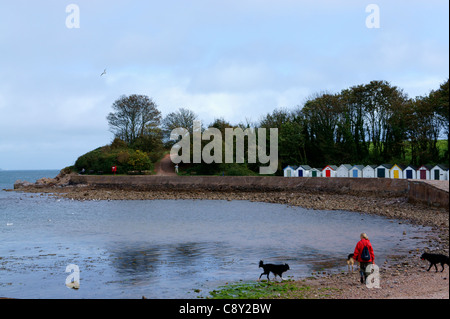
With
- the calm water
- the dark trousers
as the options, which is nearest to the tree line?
the calm water

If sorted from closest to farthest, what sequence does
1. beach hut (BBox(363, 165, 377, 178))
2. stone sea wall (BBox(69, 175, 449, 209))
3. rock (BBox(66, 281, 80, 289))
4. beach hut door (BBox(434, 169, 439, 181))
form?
1. rock (BBox(66, 281, 80, 289))
2. stone sea wall (BBox(69, 175, 449, 209))
3. beach hut door (BBox(434, 169, 439, 181))
4. beach hut (BBox(363, 165, 377, 178))

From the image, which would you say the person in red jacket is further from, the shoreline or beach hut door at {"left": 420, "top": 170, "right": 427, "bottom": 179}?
beach hut door at {"left": 420, "top": 170, "right": 427, "bottom": 179}

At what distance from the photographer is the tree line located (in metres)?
51.4

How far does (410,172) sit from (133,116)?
50479mm

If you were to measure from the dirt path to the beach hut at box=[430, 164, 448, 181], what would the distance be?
39776 millimetres

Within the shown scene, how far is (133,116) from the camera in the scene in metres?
79.3

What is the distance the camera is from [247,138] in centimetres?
7338

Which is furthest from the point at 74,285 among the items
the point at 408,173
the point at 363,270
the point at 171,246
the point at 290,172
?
the point at 290,172

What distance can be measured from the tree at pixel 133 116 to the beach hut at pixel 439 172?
164 ft

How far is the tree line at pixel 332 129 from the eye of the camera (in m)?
51.4
